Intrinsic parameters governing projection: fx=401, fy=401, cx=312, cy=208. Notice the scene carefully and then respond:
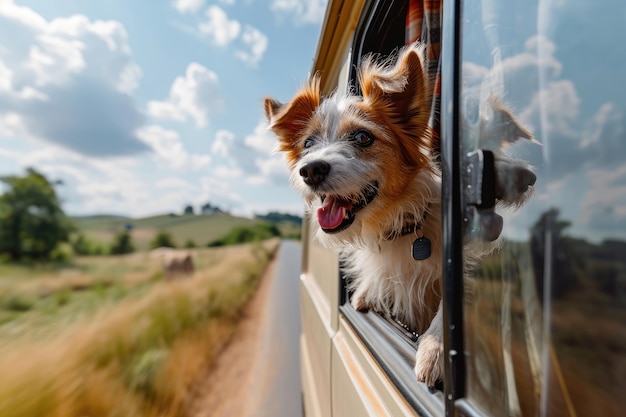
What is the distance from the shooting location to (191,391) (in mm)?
6047

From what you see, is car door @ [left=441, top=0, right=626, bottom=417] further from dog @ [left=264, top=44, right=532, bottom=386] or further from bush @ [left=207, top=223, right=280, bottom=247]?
bush @ [left=207, top=223, right=280, bottom=247]

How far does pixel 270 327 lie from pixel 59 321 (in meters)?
5.23

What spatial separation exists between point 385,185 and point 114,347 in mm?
5463

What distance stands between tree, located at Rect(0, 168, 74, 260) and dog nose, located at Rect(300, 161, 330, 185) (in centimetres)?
937

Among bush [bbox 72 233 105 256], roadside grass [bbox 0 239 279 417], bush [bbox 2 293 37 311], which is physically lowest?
roadside grass [bbox 0 239 279 417]

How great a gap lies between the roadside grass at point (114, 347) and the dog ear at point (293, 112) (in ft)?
11.3

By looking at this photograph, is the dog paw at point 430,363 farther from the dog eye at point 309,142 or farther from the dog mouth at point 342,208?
the dog eye at point 309,142

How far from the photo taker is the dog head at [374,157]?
1.92 metres

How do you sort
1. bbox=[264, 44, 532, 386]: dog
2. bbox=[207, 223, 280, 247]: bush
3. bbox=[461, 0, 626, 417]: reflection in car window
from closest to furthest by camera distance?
bbox=[461, 0, 626, 417]: reflection in car window → bbox=[264, 44, 532, 386]: dog → bbox=[207, 223, 280, 247]: bush

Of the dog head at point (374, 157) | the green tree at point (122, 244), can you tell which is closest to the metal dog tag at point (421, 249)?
the dog head at point (374, 157)

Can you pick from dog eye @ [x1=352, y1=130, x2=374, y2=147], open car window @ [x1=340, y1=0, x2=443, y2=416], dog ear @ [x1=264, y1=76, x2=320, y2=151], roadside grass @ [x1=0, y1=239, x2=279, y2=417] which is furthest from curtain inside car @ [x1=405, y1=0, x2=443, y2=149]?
roadside grass @ [x1=0, y1=239, x2=279, y2=417]

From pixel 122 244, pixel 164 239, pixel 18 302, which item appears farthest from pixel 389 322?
pixel 164 239

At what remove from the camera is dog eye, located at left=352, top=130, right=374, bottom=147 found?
80.8 inches

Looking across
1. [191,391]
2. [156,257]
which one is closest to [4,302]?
[191,391]
